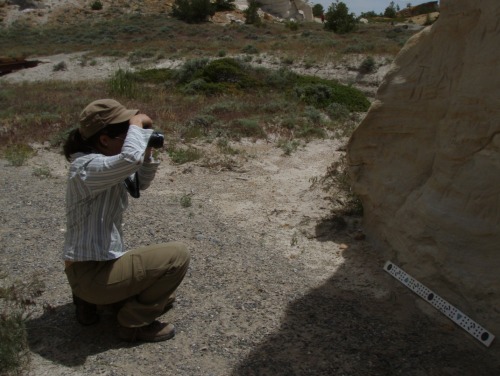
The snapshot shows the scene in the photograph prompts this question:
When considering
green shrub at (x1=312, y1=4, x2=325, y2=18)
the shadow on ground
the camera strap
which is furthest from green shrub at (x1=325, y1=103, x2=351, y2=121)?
green shrub at (x1=312, y1=4, x2=325, y2=18)

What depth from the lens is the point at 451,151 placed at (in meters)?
3.80

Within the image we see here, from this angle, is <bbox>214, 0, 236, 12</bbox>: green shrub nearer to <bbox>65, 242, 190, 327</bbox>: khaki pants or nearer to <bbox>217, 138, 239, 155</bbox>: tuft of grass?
<bbox>217, 138, 239, 155</bbox>: tuft of grass

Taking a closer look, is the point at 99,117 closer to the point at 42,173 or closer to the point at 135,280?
the point at 135,280

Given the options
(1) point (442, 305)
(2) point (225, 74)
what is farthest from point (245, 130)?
(1) point (442, 305)

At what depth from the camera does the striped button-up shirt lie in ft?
9.55

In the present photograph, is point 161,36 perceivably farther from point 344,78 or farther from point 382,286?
point 382,286

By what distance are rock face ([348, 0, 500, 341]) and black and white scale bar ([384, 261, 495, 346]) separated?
0.14 feet

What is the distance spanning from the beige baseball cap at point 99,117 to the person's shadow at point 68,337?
1.31 metres

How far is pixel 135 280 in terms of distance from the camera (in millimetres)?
3176

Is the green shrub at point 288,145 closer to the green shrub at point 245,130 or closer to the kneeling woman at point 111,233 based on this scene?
the green shrub at point 245,130

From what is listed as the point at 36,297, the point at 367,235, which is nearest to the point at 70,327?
the point at 36,297

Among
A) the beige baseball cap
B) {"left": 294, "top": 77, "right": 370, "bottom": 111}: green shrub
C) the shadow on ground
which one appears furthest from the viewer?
{"left": 294, "top": 77, "right": 370, "bottom": 111}: green shrub

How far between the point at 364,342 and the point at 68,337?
194cm

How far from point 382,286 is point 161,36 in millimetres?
31465
